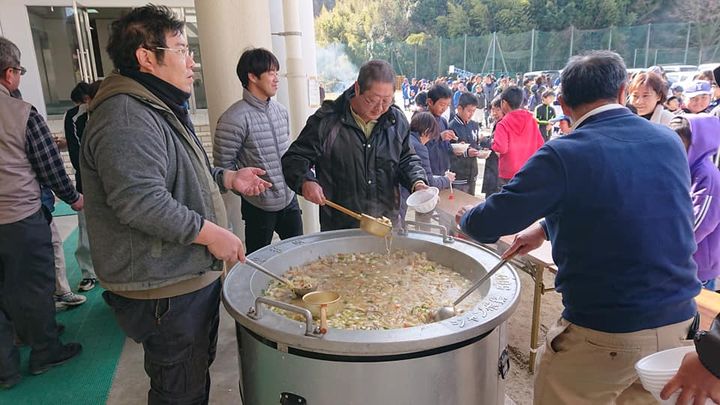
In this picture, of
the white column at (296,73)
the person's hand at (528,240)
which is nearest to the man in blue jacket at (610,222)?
the person's hand at (528,240)

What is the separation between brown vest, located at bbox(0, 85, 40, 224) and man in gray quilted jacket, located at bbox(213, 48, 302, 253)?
112cm

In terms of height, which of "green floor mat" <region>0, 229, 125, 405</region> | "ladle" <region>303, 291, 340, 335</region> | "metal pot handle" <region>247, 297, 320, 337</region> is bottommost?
"green floor mat" <region>0, 229, 125, 405</region>

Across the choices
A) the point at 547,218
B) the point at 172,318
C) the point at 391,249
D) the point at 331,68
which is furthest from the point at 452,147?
the point at 331,68

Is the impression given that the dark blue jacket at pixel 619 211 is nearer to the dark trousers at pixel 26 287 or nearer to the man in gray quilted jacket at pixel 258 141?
the man in gray quilted jacket at pixel 258 141

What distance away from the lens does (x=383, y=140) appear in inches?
108

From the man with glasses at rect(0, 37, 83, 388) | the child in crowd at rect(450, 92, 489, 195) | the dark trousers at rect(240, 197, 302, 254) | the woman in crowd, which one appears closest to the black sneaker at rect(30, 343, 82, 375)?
the man with glasses at rect(0, 37, 83, 388)

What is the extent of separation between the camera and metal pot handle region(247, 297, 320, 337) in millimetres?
1406

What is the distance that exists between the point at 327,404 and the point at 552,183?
1.06 meters

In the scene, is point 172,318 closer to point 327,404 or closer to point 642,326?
point 327,404

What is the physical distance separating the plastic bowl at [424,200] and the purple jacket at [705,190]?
161 centimetres

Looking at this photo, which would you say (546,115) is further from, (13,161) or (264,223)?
(13,161)

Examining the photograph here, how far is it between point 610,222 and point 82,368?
130 inches

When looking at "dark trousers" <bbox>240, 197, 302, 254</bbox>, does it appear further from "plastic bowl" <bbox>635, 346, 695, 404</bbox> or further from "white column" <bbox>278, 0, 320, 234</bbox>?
"plastic bowl" <bbox>635, 346, 695, 404</bbox>

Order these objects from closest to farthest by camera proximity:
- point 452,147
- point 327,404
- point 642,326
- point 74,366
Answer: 1. point 327,404
2. point 642,326
3. point 74,366
4. point 452,147
